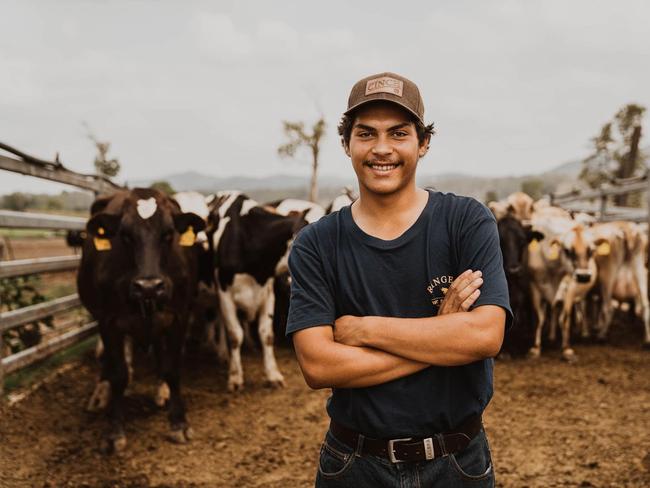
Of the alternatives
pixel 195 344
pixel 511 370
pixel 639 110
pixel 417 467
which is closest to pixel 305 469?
pixel 417 467

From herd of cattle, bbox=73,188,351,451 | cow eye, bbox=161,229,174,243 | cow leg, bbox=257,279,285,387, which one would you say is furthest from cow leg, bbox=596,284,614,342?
cow eye, bbox=161,229,174,243

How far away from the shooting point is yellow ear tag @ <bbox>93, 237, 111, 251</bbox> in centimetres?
471

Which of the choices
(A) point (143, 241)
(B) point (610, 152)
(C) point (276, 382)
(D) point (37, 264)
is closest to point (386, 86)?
(A) point (143, 241)

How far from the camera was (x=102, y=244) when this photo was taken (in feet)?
15.6

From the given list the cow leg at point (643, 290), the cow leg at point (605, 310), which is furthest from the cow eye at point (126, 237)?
the cow leg at point (643, 290)

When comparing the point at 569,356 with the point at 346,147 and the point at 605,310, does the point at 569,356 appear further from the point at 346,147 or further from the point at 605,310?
the point at 346,147

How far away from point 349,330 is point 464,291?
38cm

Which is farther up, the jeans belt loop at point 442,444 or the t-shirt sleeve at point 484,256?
the t-shirt sleeve at point 484,256

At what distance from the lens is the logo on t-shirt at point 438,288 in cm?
193

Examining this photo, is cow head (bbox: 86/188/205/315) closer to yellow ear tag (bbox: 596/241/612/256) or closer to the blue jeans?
the blue jeans

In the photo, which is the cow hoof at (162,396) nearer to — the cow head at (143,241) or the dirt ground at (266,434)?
the dirt ground at (266,434)

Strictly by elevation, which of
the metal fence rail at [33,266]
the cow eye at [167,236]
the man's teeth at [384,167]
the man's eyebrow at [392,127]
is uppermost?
the man's eyebrow at [392,127]

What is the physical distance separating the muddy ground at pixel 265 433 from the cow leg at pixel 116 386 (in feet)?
0.41

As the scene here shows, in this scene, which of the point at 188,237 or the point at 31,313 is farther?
the point at 31,313
